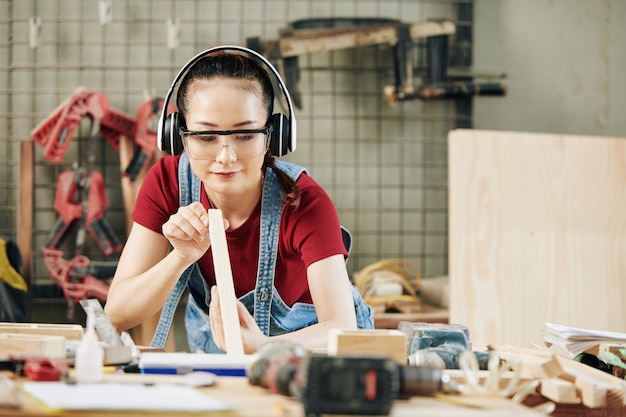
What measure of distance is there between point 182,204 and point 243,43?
5.64ft

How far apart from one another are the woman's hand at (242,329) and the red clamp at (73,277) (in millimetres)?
1906

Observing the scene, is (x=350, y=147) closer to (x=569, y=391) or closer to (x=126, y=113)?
(x=126, y=113)

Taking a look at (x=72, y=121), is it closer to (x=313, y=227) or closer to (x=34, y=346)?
(x=313, y=227)

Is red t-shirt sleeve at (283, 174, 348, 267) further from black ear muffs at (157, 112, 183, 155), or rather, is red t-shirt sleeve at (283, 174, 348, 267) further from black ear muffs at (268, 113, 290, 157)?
black ear muffs at (157, 112, 183, 155)

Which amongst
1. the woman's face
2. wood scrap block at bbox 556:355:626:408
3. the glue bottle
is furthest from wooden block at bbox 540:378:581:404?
the woman's face

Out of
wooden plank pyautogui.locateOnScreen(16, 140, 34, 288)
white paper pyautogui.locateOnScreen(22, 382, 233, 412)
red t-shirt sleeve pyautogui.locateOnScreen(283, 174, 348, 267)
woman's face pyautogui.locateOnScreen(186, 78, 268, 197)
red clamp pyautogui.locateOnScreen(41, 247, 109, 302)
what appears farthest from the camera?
wooden plank pyautogui.locateOnScreen(16, 140, 34, 288)

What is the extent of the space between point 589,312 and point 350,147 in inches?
51.9

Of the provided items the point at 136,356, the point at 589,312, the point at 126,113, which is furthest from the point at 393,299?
the point at 136,356

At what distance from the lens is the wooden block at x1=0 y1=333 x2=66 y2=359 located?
1254 millimetres

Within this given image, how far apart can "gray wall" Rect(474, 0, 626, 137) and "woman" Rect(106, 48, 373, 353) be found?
1894 millimetres

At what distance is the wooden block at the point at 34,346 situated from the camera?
1.25 meters

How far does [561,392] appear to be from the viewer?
1.17 metres

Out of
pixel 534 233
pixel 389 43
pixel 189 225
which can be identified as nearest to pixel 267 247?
pixel 189 225

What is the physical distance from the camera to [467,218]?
9.77ft
